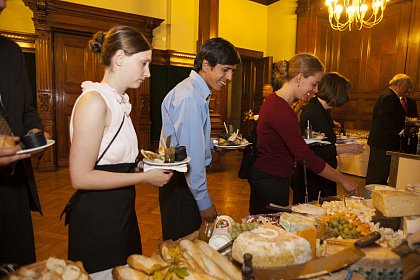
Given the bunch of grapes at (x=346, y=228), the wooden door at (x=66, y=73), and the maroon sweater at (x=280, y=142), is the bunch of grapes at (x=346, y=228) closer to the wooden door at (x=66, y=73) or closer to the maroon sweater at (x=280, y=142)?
the maroon sweater at (x=280, y=142)

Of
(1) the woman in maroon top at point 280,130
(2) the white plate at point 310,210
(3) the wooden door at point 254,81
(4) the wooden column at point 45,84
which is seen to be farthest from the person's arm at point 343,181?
(3) the wooden door at point 254,81

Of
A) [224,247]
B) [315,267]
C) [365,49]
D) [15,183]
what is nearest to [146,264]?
[224,247]

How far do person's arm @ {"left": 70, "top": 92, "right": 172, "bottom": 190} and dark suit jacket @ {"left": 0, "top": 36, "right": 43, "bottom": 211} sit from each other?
26 cm

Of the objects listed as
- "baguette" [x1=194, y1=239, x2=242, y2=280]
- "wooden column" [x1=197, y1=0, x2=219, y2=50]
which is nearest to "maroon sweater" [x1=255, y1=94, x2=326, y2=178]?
"baguette" [x1=194, y1=239, x2=242, y2=280]

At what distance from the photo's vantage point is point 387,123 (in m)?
4.50

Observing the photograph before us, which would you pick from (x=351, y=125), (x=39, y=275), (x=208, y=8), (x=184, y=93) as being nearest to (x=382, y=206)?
(x=184, y=93)

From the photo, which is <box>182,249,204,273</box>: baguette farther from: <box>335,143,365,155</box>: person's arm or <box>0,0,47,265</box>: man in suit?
<box>335,143,365,155</box>: person's arm

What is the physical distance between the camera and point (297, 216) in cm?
130

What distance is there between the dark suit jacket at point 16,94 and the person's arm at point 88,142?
0.84 feet

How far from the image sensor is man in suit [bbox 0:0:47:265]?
4.00ft

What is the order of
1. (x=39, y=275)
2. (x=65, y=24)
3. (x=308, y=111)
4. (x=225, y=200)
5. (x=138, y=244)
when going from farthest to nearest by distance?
(x=65, y=24) → (x=225, y=200) → (x=308, y=111) → (x=138, y=244) → (x=39, y=275)

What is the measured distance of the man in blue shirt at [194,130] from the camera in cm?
155

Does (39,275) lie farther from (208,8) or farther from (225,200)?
(208,8)

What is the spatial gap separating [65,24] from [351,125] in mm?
6051
